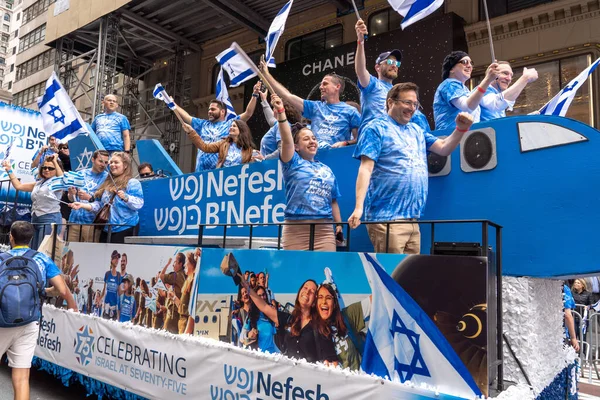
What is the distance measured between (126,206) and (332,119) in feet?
8.42

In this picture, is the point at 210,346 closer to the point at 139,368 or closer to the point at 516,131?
the point at 139,368

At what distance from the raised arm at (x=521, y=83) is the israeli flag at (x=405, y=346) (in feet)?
7.72

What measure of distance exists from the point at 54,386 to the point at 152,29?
16.0 m

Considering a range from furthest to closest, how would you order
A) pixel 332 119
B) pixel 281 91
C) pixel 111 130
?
pixel 111 130
pixel 332 119
pixel 281 91

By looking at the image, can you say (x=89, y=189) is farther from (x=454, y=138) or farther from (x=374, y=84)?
(x=454, y=138)

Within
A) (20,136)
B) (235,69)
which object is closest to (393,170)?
(235,69)

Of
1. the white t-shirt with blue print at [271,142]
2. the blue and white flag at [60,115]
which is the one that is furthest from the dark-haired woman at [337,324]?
the blue and white flag at [60,115]

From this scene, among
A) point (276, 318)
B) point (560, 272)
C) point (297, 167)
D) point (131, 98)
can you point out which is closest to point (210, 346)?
point (276, 318)

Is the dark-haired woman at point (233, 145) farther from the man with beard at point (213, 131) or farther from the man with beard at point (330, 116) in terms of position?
the man with beard at point (330, 116)

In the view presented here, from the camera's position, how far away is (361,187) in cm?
306

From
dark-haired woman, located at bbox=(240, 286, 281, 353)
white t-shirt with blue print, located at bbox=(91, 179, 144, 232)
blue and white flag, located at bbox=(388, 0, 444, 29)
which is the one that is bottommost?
dark-haired woman, located at bbox=(240, 286, 281, 353)

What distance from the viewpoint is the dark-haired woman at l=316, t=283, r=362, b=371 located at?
2.88m

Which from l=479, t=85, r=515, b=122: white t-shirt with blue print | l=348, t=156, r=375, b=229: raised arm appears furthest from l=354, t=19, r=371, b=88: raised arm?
l=348, t=156, r=375, b=229: raised arm

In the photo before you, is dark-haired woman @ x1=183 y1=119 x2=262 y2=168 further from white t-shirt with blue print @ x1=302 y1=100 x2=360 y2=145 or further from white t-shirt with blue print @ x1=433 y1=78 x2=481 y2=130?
white t-shirt with blue print @ x1=433 y1=78 x2=481 y2=130
